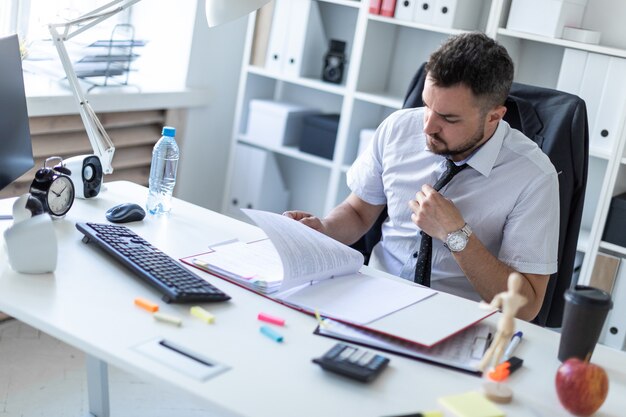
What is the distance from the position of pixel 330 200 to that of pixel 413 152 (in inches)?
58.2

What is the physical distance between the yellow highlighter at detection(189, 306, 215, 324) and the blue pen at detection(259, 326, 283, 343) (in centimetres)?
9

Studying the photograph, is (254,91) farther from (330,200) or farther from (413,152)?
(413,152)

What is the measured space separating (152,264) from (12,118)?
19.8 inches

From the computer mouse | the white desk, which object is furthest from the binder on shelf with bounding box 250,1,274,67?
the white desk

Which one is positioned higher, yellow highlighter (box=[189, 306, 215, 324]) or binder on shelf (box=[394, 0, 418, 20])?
binder on shelf (box=[394, 0, 418, 20])

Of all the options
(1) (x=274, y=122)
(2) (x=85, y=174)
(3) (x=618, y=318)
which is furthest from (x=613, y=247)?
(2) (x=85, y=174)

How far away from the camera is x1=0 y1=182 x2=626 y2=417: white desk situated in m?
1.33

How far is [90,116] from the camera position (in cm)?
224

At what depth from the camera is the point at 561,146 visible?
2.29 m

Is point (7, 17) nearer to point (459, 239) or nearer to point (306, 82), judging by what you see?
point (306, 82)

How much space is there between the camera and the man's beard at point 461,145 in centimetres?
209

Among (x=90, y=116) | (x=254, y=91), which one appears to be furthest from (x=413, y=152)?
(x=254, y=91)

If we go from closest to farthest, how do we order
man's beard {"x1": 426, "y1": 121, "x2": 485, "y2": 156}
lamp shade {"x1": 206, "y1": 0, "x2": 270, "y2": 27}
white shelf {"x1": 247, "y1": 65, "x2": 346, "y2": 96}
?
1. lamp shade {"x1": 206, "y1": 0, "x2": 270, "y2": 27}
2. man's beard {"x1": 426, "y1": 121, "x2": 485, "y2": 156}
3. white shelf {"x1": 247, "y1": 65, "x2": 346, "y2": 96}

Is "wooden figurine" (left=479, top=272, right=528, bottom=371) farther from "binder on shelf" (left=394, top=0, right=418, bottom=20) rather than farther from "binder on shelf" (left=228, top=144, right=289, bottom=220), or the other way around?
"binder on shelf" (left=228, top=144, right=289, bottom=220)
